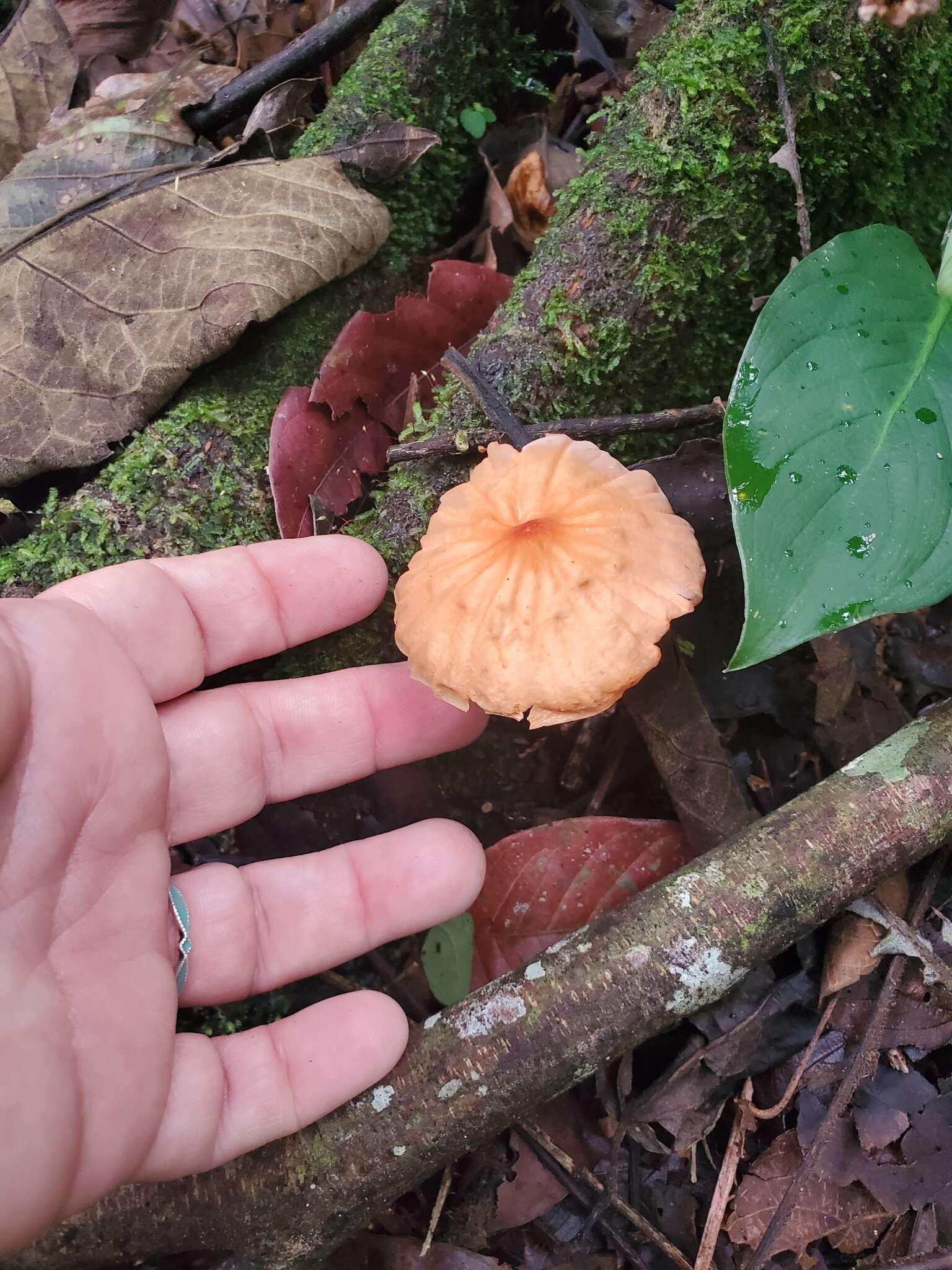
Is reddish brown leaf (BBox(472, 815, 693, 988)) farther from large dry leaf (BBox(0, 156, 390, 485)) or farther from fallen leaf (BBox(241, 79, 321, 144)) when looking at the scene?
fallen leaf (BBox(241, 79, 321, 144))

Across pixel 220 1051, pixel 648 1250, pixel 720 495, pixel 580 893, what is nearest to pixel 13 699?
pixel 220 1051

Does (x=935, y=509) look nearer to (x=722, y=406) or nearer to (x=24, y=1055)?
(x=722, y=406)

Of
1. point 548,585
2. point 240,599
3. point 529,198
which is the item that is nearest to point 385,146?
point 529,198

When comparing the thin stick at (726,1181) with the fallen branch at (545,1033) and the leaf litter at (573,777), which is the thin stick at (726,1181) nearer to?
the leaf litter at (573,777)

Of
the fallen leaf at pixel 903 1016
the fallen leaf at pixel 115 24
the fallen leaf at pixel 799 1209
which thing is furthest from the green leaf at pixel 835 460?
the fallen leaf at pixel 115 24

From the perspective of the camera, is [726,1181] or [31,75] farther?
[31,75]

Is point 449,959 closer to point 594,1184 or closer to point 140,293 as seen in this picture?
point 594,1184
